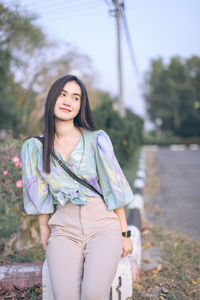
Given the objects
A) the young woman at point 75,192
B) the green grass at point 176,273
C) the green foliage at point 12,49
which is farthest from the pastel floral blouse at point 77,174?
the green foliage at point 12,49

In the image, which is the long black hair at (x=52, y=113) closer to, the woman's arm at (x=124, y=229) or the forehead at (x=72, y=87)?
the forehead at (x=72, y=87)

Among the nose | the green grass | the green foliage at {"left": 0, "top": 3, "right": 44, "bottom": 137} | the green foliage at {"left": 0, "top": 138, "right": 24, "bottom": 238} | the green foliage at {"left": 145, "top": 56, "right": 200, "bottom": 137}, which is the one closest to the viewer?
the nose

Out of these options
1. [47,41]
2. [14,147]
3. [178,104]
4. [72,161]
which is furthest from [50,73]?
[178,104]

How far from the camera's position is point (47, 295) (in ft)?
6.49

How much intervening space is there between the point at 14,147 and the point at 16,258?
44.8 inches

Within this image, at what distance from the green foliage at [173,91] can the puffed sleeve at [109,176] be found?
40.9 metres

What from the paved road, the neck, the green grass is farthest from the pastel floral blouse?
the paved road

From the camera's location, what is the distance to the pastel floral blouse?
207cm

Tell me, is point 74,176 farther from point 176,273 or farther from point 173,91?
point 173,91

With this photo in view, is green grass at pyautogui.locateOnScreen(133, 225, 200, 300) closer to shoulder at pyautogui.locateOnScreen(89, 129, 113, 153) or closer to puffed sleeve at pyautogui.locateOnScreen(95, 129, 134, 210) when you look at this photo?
puffed sleeve at pyautogui.locateOnScreen(95, 129, 134, 210)

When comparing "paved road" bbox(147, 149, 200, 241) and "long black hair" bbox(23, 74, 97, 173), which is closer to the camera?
"long black hair" bbox(23, 74, 97, 173)

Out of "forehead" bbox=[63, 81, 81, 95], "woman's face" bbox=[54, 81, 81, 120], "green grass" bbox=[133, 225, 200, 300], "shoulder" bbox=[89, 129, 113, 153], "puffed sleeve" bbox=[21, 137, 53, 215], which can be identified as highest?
"forehead" bbox=[63, 81, 81, 95]

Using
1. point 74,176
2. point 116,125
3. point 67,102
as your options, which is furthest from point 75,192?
point 116,125

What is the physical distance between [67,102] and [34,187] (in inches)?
25.3
